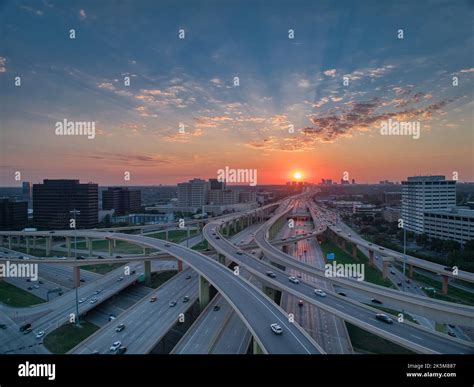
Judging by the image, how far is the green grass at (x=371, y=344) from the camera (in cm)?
684

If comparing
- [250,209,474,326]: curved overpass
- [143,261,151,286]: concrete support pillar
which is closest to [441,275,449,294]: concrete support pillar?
[250,209,474,326]: curved overpass

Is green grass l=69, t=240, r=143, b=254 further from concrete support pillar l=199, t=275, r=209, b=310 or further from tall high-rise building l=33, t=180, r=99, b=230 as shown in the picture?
concrete support pillar l=199, t=275, r=209, b=310

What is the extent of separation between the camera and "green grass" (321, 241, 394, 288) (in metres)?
13.2

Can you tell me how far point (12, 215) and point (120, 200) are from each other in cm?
1587

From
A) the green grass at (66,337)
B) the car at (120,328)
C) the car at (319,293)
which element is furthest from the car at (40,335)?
the car at (319,293)

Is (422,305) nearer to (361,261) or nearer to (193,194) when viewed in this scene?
(361,261)

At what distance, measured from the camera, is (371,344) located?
23.7ft

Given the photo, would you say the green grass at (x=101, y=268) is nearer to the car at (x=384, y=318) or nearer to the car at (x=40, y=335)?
the car at (x=40, y=335)

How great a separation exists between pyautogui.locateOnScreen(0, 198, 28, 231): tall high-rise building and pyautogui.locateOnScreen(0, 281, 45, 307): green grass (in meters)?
15.8

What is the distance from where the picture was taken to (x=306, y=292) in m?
7.17

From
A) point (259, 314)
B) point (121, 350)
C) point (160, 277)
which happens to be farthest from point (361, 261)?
point (121, 350)

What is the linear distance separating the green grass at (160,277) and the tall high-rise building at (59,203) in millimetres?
15118

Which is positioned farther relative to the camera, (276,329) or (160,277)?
(160,277)
